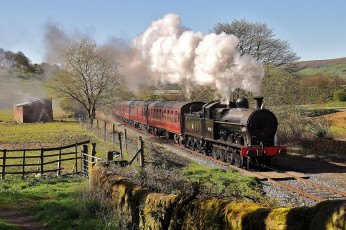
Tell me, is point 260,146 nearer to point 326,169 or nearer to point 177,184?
point 326,169

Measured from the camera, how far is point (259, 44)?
33.4 m

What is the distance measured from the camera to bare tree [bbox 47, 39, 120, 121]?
35000 millimetres

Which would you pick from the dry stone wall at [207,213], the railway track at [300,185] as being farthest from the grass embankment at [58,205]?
the railway track at [300,185]

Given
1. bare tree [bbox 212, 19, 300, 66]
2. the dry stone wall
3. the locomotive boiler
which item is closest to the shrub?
bare tree [bbox 212, 19, 300, 66]

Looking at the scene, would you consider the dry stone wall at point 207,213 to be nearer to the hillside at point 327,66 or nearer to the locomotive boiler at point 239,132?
the locomotive boiler at point 239,132

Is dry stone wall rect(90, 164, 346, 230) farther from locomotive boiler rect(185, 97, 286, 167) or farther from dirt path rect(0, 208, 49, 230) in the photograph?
locomotive boiler rect(185, 97, 286, 167)

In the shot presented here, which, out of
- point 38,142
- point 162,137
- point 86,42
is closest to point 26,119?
point 86,42

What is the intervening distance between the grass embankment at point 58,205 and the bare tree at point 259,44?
25705 millimetres

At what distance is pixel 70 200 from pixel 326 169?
38.9ft

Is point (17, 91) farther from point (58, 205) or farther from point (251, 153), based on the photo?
point (58, 205)

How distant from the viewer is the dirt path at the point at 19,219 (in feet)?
23.4

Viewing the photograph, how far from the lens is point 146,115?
3120 centimetres

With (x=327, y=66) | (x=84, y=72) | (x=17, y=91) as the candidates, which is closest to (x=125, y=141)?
(x=84, y=72)

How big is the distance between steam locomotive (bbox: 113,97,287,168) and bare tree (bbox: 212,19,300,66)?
12.5 metres
